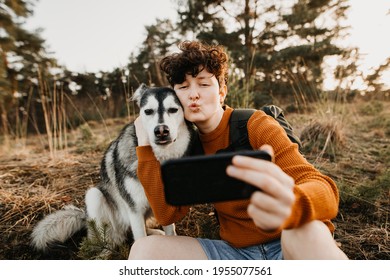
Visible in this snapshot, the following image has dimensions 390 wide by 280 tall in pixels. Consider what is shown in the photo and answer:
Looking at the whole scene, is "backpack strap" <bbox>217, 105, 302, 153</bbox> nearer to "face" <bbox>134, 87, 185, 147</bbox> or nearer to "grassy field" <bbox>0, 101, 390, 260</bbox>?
"face" <bbox>134, 87, 185, 147</bbox>

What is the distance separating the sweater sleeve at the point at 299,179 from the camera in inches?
30.4

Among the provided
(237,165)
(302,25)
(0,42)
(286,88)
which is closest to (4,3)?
(0,42)

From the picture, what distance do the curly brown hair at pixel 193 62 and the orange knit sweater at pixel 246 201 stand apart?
23 cm

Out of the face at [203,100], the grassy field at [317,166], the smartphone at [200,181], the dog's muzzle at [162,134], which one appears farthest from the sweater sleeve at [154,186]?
the smartphone at [200,181]

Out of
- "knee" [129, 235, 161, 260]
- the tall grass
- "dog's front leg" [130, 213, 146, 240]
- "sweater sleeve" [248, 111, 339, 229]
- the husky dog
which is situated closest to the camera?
"sweater sleeve" [248, 111, 339, 229]

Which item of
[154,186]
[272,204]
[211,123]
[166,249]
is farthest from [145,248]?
[272,204]

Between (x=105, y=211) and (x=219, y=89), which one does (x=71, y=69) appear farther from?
(x=219, y=89)

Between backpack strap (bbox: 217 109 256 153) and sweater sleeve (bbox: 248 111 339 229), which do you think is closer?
sweater sleeve (bbox: 248 111 339 229)

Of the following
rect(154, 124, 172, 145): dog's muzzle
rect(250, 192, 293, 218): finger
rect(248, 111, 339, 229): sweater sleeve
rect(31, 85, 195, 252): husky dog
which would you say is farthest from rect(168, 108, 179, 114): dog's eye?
rect(250, 192, 293, 218): finger

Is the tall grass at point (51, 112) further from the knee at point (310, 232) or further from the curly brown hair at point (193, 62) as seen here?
the knee at point (310, 232)

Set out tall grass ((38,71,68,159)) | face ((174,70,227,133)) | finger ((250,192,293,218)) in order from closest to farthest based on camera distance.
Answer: finger ((250,192,293,218)) < face ((174,70,227,133)) < tall grass ((38,71,68,159))

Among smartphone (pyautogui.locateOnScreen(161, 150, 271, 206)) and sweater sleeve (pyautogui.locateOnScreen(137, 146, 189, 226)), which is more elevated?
smartphone (pyautogui.locateOnScreen(161, 150, 271, 206))

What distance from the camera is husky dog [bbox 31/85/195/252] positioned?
152 cm

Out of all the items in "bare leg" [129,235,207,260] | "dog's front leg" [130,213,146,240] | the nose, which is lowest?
"dog's front leg" [130,213,146,240]
